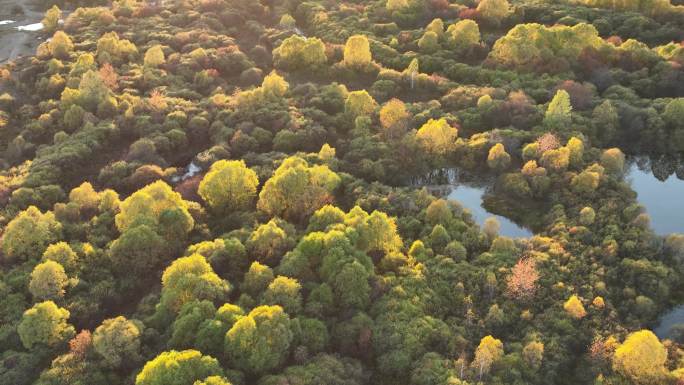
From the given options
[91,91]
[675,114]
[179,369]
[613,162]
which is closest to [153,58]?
[91,91]

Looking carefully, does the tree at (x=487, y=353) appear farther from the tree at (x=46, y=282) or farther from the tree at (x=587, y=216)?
the tree at (x=46, y=282)

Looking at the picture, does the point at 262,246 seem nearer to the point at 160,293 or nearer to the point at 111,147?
the point at 160,293

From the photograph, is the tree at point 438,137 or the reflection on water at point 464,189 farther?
the tree at point 438,137

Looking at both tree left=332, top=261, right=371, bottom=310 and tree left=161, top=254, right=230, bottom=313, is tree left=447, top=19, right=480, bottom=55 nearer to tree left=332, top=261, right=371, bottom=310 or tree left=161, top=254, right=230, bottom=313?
tree left=332, top=261, right=371, bottom=310

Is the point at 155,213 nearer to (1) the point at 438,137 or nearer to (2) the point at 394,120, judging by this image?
(2) the point at 394,120

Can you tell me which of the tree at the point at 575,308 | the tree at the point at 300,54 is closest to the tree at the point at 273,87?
the tree at the point at 300,54

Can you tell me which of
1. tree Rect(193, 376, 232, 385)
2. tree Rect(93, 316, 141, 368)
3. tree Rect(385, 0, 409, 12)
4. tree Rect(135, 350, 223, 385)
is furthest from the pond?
tree Rect(93, 316, 141, 368)

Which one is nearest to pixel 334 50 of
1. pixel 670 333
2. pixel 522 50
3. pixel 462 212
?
pixel 522 50
